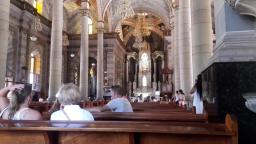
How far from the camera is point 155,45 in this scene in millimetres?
42094

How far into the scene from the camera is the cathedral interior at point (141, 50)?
3.84 metres

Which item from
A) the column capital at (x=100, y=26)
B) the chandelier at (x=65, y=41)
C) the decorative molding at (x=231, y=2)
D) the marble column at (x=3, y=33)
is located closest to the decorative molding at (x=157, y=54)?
the chandelier at (x=65, y=41)

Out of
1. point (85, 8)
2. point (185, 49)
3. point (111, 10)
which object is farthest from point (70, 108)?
point (111, 10)

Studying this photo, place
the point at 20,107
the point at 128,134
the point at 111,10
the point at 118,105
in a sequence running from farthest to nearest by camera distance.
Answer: the point at 111,10
the point at 118,105
the point at 20,107
the point at 128,134

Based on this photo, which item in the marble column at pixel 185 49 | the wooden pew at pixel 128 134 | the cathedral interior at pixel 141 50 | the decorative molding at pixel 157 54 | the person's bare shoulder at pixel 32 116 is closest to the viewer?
the wooden pew at pixel 128 134

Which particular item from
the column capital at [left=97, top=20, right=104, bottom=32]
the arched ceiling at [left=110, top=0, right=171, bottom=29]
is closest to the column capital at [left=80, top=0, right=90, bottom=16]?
the column capital at [left=97, top=20, right=104, bottom=32]

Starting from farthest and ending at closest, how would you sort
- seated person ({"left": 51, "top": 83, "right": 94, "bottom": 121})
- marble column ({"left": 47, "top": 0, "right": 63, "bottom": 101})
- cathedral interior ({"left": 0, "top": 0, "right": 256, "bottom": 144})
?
marble column ({"left": 47, "top": 0, "right": 63, "bottom": 101}) → cathedral interior ({"left": 0, "top": 0, "right": 256, "bottom": 144}) → seated person ({"left": 51, "top": 83, "right": 94, "bottom": 121})

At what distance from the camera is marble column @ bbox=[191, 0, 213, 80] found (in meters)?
8.38

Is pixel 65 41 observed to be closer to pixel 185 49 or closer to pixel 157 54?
pixel 185 49

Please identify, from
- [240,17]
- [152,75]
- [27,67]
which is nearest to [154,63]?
[152,75]

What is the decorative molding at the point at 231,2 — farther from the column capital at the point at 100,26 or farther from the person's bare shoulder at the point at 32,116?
the column capital at the point at 100,26

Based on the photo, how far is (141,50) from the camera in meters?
41.2

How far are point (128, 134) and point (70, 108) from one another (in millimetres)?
1238

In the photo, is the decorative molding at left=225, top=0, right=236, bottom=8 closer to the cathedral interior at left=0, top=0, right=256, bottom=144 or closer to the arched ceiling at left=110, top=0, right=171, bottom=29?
the cathedral interior at left=0, top=0, right=256, bottom=144
